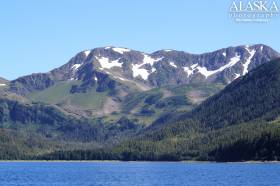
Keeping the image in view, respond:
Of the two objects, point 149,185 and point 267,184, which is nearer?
point 267,184

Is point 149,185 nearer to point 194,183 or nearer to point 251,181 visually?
point 194,183

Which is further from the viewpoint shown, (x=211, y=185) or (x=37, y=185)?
(x=37, y=185)

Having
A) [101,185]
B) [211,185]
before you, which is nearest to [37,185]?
Answer: [101,185]

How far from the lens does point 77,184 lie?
192 meters

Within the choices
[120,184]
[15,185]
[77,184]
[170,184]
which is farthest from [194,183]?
[15,185]

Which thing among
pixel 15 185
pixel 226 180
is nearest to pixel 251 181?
pixel 226 180

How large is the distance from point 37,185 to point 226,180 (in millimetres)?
52271

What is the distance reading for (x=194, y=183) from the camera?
7293 inches

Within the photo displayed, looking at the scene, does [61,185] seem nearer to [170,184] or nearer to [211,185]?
[170,184]

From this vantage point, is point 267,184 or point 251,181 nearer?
point 267,184

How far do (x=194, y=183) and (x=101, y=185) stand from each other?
81.6 feet

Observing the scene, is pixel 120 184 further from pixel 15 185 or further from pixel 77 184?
pixel 15 185

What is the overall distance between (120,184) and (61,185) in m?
16.7

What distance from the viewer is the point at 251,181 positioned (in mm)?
183000
